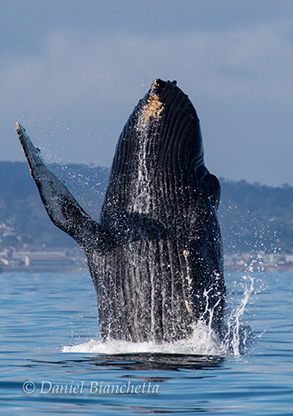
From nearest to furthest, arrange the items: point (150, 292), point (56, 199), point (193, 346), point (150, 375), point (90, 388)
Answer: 1. point (90, 388)
2. point (150, 375)
3. point (56, 199)
4. point (193, 346)
5. point (150, 292)

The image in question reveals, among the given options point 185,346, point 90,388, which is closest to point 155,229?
point 185,346

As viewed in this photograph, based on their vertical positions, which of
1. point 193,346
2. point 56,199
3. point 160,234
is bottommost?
point 193,346

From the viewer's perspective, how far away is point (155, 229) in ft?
45.5

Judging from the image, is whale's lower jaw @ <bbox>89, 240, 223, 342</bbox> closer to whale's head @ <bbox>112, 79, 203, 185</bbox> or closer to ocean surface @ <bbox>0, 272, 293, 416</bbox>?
ocean surface @ <bbox>0, 272, 293, 416</bbox>

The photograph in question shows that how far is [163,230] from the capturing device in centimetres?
1383

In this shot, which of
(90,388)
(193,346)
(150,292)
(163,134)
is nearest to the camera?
(90,388)

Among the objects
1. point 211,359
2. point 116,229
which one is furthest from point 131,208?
point 211,359

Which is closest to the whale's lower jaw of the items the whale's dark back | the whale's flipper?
the whale's dark back

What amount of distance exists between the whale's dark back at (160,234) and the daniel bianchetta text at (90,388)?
242 cm

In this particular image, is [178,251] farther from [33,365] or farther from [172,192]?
[33,365]

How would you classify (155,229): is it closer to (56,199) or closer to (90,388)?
(56,199)

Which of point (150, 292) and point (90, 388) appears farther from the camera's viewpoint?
point (150, 292)

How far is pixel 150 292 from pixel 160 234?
2.91 ft

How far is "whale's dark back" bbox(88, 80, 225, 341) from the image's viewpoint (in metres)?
13.7
